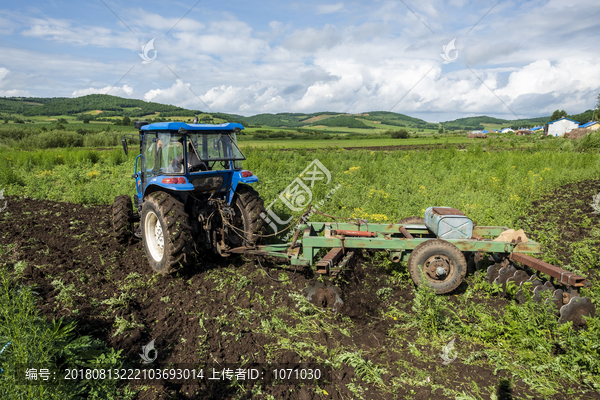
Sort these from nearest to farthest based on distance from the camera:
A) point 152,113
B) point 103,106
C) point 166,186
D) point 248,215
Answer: point 166,186 < point 248,215 < point 152,113 < point 103,106

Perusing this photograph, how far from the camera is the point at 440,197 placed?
30.7 ft

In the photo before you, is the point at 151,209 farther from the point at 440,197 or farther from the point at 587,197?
the point at 587,197

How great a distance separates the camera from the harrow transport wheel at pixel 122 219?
6102mm

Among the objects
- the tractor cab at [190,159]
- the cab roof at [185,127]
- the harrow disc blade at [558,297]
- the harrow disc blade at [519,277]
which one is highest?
the cab roof at [185,127]

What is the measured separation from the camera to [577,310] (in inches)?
141

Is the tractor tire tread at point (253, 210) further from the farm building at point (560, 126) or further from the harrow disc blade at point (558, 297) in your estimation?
the farm building at point (560, 126)

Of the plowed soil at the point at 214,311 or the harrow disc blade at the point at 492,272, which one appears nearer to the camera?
the plowed soil at the point at 214,311

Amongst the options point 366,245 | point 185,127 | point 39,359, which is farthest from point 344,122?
point 39,359

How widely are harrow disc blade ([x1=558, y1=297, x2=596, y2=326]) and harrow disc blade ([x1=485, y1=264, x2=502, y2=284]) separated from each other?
1059 millimetres

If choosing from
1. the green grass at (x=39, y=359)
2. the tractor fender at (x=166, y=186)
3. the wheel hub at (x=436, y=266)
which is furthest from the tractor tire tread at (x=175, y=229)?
the wheel hub at (x=436, y=266)

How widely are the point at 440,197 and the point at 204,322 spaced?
25.6 ft

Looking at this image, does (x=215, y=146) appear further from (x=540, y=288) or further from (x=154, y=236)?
(x=540, y=288)

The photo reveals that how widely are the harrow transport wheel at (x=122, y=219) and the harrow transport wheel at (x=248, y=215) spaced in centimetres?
221

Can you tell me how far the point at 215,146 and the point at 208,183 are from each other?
66cm
